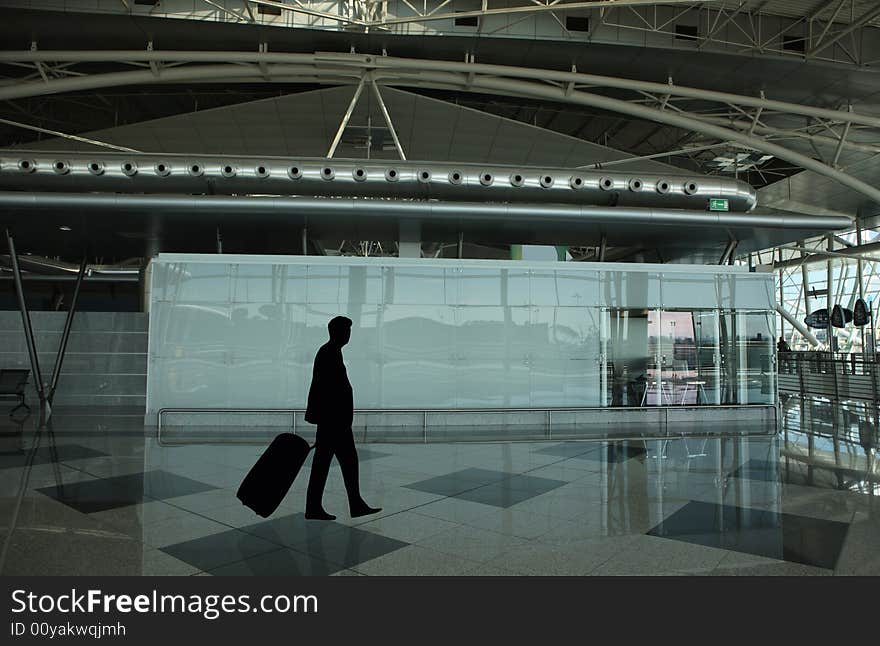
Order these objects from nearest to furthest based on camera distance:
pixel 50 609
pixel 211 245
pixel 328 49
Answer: pixel 50 609, pixel 211 245, pixel 328 49

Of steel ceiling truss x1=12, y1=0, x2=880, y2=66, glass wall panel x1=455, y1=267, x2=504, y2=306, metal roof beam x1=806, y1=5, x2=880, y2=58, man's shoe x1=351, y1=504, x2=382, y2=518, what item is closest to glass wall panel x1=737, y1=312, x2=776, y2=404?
glass wall panel x1=455, y1=267, x2=504, y2=306

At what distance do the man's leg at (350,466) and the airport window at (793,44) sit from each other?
21.5 metres

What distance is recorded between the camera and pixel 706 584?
4469 mm

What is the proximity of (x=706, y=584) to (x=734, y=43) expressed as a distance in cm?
1935

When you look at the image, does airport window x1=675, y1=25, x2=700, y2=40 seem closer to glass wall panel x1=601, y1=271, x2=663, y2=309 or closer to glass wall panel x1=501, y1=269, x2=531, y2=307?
glass wall panel x1=601, y1=271, x2=663, y2=309

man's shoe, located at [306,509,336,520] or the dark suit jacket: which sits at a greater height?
the dark suit jacket

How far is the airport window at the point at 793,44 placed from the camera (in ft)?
67.7

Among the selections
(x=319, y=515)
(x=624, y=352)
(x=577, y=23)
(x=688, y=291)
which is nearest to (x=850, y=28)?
(x=577, y=23)

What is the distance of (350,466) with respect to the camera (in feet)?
19.9

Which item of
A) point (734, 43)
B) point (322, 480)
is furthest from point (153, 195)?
point (734, 43)

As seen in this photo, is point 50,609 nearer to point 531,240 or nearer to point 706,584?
point 706,584

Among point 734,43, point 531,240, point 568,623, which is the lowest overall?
point 568,623

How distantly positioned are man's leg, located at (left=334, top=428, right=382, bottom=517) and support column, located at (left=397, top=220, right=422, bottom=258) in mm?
9813

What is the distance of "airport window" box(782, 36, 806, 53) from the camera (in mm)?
20641
